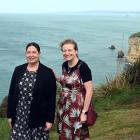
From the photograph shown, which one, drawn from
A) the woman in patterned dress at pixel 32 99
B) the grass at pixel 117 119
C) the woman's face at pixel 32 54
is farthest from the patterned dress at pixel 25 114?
the grass at pixel 117 119

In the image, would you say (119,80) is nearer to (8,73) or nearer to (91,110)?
(91,110)

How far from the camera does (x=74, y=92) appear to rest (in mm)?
5238

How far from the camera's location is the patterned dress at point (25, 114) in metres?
5.18

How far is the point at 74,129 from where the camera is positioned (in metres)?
5.38

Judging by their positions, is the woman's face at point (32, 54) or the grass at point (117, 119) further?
the grass at point (117, 119)

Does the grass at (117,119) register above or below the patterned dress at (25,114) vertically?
below

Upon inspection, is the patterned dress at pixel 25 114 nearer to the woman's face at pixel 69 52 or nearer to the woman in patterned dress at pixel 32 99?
the woman in patterned dress at pixel 32 99

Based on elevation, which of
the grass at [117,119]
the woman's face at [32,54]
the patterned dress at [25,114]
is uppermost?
the woman's face at [32,54]

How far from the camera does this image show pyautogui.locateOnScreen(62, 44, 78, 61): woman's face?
514cm

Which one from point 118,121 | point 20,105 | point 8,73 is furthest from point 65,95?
point 8,73

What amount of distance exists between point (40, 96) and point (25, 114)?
277 mm

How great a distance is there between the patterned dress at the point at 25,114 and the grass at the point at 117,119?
2111 mm

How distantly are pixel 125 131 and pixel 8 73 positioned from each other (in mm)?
41192

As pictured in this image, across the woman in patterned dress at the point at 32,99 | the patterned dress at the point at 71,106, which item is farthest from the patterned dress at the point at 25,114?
the patterned dress at the point at 71,106
